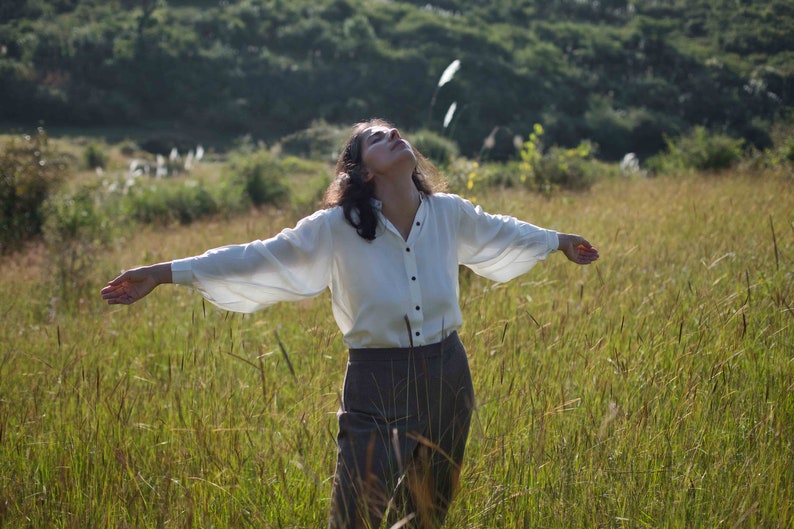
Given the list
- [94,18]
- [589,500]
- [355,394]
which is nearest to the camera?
[589,500]

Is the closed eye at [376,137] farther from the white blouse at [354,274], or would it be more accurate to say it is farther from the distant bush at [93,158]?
the distant bush at [93,158]

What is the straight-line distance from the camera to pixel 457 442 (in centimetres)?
216

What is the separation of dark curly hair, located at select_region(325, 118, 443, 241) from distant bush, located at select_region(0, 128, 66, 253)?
8162 mm

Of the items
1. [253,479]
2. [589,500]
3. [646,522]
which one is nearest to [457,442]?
[589,500]

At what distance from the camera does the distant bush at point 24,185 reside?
926 centimetres

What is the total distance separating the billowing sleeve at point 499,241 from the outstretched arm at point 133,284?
3.13 ft

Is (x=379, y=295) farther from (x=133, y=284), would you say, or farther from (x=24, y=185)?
(x=24, y=185)

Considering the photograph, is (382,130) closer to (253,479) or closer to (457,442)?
(457,442)

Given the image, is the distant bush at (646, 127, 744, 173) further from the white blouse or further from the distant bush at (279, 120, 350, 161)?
the white blouse

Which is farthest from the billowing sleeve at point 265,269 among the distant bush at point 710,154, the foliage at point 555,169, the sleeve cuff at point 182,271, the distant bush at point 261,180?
the distant bush at point 261,180

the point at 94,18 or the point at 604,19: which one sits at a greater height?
the point at 604,19

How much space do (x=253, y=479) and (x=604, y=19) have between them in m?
38.1

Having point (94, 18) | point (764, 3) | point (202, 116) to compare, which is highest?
point (764, 3)

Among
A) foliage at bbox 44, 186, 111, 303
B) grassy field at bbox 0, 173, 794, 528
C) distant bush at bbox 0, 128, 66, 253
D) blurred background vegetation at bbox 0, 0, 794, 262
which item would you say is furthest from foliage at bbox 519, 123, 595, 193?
grassy field at bbox 0, 173, 794, 528
